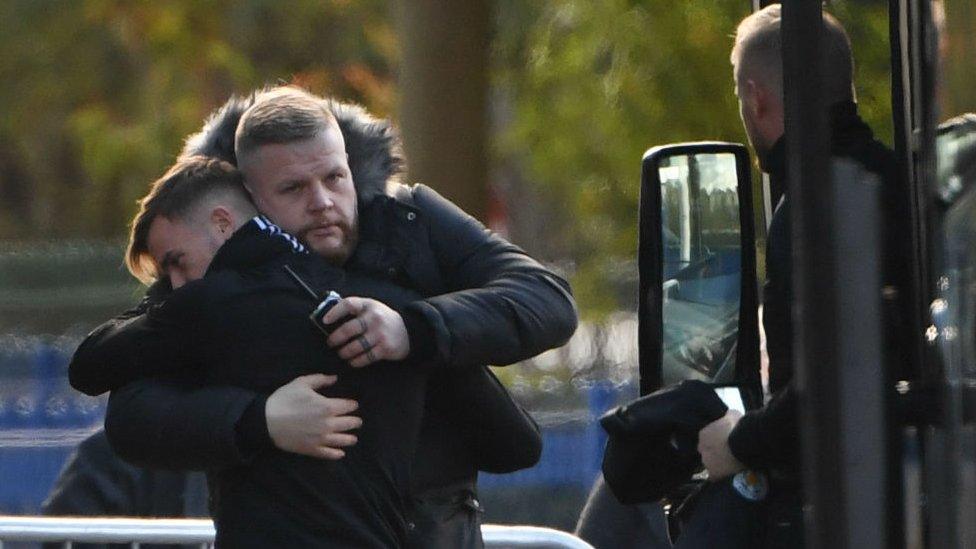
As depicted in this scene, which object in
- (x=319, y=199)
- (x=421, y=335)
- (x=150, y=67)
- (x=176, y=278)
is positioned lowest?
(x=421, y=335)

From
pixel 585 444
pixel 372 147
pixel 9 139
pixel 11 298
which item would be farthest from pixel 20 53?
pixel 372 147

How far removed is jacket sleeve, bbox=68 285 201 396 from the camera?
2.90 m

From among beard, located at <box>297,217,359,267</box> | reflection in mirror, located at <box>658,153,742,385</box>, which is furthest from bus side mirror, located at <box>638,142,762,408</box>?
beard, located at <box>297,217,359,267</box>

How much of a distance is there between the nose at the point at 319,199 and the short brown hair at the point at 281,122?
0.08 m

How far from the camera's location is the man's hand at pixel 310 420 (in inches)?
110

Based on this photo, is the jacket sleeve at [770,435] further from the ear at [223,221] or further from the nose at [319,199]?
the ear at [223,221]

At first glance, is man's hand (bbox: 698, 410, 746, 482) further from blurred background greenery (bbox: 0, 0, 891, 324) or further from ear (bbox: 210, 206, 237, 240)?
ear (bbox: 210, 206, 237, 240)

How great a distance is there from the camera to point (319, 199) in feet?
9.65

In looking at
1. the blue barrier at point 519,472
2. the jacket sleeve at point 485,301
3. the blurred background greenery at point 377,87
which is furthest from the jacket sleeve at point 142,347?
the blue barrier at point 519,472

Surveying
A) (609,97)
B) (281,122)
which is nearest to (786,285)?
(281,122)

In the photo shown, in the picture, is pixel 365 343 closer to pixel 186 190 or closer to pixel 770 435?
pixel 186 190

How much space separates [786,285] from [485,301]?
1.49 ft

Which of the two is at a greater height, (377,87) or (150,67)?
(150,67)

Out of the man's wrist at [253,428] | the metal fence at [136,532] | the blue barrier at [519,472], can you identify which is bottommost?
the blue barrier at [519,472]
